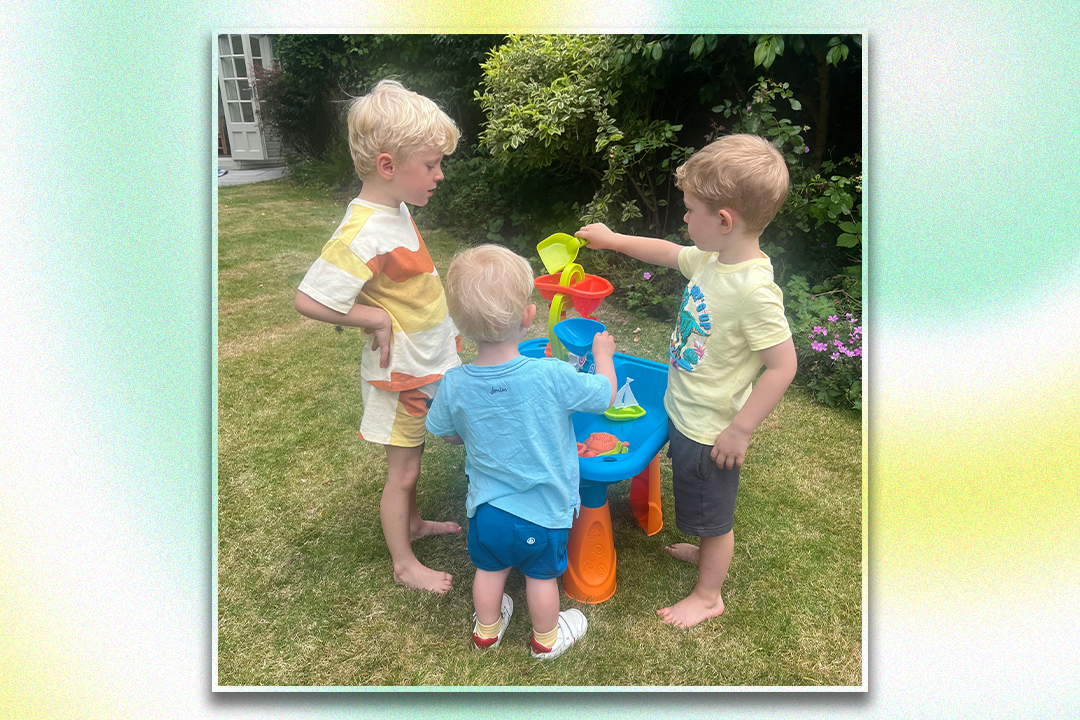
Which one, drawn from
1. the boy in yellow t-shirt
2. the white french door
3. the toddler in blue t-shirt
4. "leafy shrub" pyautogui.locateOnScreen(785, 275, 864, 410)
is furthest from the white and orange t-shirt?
"leafy shrub" pyautogui.locateOnScreen(785, 275, 864, 410)

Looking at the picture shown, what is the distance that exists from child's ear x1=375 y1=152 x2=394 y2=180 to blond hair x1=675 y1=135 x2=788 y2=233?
797 mm

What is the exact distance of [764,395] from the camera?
182 cm

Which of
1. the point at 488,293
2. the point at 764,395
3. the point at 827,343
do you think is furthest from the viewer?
the point at 827,343

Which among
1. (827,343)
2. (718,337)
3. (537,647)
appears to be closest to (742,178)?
(718,337)

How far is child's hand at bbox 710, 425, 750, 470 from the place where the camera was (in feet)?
6.21

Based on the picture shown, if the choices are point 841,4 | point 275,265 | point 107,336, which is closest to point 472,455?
point 107,336

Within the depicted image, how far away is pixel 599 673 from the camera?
1.99 metres

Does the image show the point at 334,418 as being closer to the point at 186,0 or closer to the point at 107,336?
the point at 107,336

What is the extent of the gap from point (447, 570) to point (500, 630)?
1.40 ft

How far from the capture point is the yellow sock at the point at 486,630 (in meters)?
2.04

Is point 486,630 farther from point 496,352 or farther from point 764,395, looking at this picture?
point 764,395

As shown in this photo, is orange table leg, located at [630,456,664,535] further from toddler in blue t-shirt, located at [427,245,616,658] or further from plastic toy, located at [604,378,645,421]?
toddler in blue t-shirt, located at [427,245,616,658]

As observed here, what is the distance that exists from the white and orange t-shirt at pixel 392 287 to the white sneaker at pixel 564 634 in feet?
2.80

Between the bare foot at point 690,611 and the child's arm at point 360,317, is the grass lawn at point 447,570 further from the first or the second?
the child's arm at point 360,317
